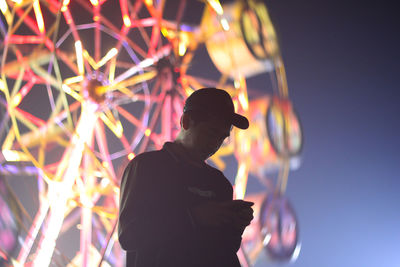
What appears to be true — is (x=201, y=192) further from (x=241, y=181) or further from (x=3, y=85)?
(x=241, y=181)

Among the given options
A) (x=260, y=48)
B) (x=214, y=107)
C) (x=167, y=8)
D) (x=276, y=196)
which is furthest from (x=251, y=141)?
(x=214, y=107)

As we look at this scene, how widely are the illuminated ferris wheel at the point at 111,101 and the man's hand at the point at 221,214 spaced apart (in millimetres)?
1816

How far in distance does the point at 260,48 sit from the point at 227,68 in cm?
36

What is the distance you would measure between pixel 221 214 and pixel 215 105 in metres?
0.24

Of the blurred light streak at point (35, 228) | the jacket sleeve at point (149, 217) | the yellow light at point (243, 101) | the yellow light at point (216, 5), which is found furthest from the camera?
the yellow light at point (243, 101)

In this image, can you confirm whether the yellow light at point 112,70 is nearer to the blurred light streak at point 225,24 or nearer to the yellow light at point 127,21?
the yellow light at point 127,21

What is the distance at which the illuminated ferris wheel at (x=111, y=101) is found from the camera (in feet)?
Result: 8.74

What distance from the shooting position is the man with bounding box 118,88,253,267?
693 millimetres

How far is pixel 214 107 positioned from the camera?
2.71 feet

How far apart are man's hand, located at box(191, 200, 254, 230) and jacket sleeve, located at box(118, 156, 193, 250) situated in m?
0.02

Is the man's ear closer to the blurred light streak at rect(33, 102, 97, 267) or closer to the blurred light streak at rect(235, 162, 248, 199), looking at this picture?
the blurred light streak at rect(33, 102, 97, 267)

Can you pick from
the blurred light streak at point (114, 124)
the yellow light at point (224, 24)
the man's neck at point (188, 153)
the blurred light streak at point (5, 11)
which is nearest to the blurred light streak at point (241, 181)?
the blurred light streak at point (114, 124)

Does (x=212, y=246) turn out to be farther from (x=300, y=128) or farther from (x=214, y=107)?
(x=300, y=128)

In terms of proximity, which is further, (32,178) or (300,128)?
(300,128)
